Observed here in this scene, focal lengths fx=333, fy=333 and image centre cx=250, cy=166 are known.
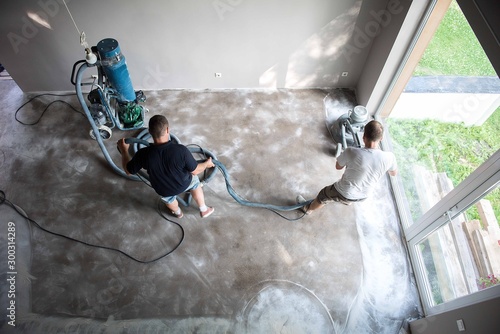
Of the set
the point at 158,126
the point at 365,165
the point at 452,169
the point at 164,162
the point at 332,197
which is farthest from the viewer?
the point at 332,197

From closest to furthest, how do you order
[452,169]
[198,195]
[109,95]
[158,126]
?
[158,126] → [452,169] → [198,195] → [109,95]

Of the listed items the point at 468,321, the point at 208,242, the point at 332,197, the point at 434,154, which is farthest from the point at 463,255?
the point at 208,242

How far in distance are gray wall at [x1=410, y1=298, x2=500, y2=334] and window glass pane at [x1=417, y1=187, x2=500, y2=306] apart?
206mm

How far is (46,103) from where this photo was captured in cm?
458

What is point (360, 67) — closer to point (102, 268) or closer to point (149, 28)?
point (149, 28)

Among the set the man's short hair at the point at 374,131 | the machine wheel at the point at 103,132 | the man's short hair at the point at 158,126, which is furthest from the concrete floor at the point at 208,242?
the man's short hair at the point at 158,126

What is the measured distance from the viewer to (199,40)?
4.11m

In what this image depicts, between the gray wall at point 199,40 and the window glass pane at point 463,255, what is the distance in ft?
6.90

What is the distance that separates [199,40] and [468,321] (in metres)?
3.88

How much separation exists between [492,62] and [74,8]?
408 centimetres

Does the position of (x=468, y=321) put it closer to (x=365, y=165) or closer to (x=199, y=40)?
(x=365, y=165)

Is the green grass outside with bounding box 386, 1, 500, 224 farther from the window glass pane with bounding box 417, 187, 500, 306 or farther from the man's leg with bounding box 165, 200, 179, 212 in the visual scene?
the man's leg with bounding box 165, 200, 179, 212

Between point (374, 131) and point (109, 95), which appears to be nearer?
point (374, 131)

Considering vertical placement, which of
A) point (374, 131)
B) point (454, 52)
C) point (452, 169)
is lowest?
point (452, 169)
